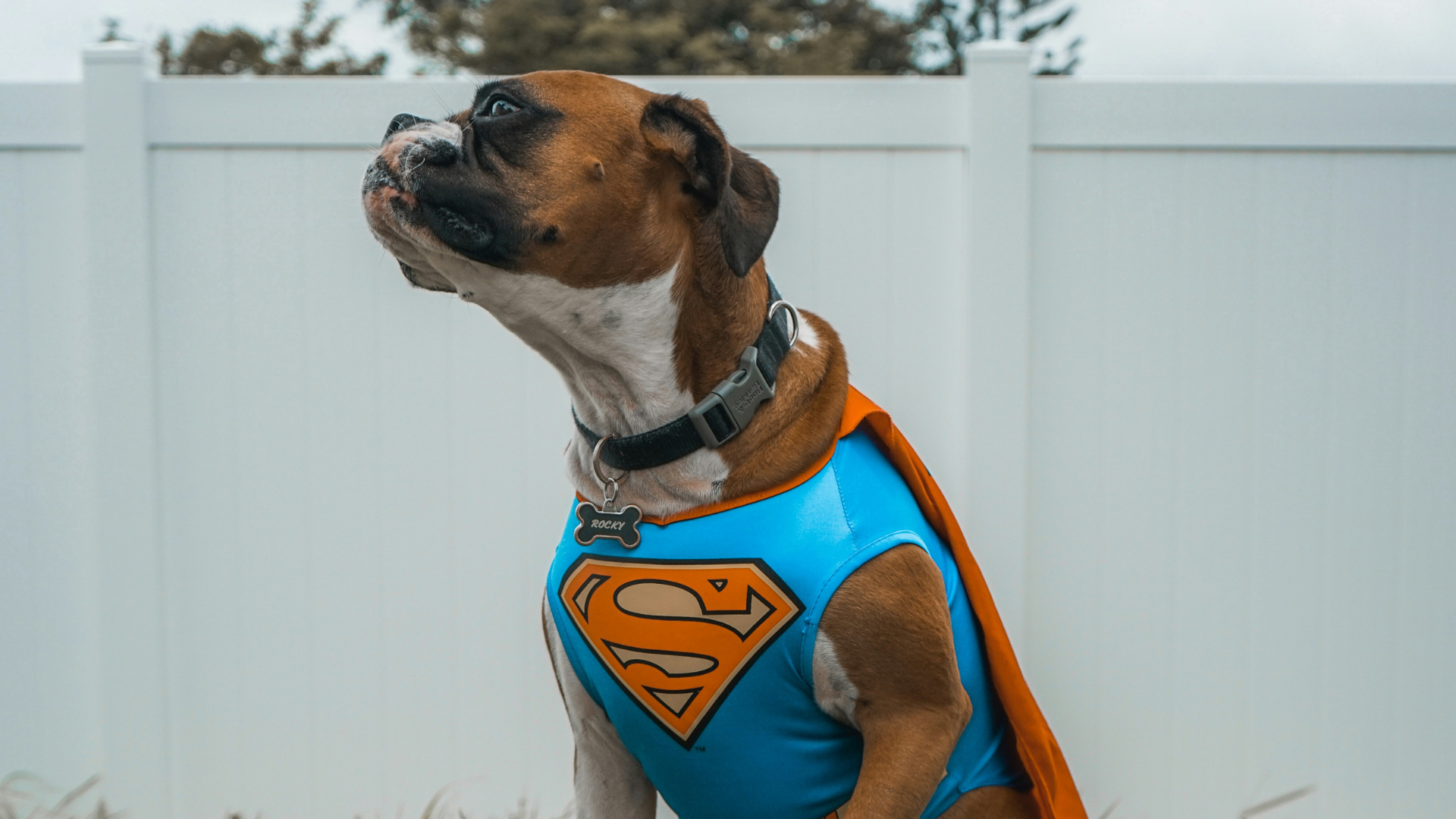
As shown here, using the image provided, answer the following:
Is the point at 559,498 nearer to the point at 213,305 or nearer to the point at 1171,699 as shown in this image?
the point at 213,305

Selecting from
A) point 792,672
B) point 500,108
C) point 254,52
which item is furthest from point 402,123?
point 254,52

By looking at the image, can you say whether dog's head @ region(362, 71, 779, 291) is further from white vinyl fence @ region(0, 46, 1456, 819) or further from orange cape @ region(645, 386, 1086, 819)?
white vinyl fence @ region(0, 46, 1456, 819)

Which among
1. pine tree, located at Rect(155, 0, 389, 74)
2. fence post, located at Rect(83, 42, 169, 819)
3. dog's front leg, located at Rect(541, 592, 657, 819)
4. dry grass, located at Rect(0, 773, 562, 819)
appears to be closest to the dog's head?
dog's front leg, located at Rect(541, 592, 657, 819)

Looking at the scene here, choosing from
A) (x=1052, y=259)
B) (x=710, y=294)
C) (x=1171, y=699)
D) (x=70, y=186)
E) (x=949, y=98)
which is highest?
(x=949, y=98)

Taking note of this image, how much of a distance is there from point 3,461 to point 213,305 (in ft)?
2.72

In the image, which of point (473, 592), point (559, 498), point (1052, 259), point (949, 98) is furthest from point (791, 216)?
point (473, 592)

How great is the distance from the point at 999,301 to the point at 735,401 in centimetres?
167

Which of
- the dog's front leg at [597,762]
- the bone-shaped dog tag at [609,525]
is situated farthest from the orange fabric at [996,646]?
the dog's front leg at [597,762]

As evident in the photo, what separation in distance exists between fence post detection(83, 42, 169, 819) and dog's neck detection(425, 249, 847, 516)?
79.7 inches

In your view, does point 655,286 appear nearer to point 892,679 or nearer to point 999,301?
point 892,679

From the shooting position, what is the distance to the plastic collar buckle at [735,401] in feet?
5.59

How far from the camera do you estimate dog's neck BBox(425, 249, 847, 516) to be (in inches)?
67.4

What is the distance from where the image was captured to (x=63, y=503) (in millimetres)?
3281

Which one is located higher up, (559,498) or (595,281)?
(595,281)
